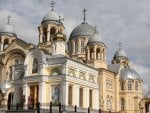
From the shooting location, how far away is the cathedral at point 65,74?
124 feet

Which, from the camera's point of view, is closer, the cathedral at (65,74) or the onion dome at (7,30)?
the cathedral at (65,74)

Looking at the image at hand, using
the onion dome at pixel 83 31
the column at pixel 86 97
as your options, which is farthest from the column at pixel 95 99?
the onion dome at pixel 83 31

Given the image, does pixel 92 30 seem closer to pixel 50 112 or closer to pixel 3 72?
pixel 3 72

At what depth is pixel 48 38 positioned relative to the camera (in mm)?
49844

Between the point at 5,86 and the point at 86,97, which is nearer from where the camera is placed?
the point at 86,97

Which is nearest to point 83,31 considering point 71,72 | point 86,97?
point 86,97

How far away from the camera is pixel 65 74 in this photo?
36.9m

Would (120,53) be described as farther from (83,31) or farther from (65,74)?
(65,74)

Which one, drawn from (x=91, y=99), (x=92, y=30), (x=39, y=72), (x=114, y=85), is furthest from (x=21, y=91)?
(x=92, y=30)

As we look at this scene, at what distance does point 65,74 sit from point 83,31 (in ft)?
72.6

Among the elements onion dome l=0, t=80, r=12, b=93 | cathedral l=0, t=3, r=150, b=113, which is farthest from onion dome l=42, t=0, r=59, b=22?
onion dome l=0, t=80, r=12, b=93

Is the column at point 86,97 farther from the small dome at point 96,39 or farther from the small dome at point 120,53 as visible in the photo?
the small dome at point 120,53

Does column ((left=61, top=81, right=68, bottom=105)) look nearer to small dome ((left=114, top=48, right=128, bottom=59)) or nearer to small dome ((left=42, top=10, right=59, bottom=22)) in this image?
small dome ((left=42, top=10, right=59, bottom=22))

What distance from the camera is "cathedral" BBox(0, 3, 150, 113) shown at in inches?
1492
